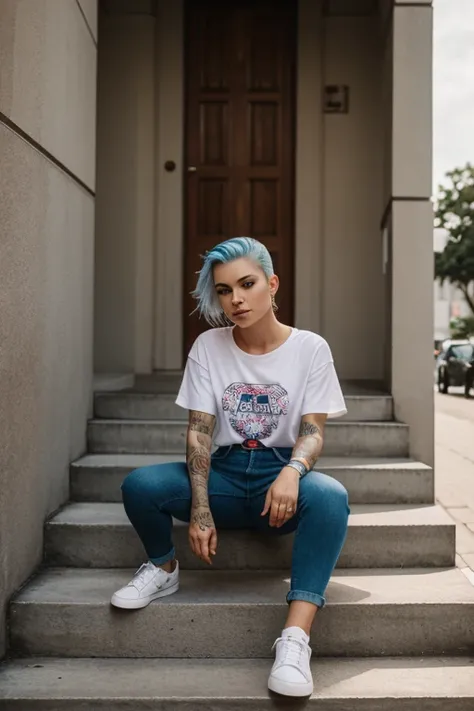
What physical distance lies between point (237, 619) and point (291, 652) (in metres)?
0.39

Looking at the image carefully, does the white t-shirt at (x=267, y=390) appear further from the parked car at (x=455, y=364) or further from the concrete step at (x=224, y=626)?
the parked car at (x=455, y=364)

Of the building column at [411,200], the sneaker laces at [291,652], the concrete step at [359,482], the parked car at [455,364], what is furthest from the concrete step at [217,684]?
the parked car at [455,364]

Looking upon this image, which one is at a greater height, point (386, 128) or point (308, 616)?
point (386, 128)

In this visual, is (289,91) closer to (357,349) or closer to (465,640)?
(357,349)

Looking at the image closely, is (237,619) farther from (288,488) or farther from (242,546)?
(288,488)

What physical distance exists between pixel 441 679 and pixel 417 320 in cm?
215

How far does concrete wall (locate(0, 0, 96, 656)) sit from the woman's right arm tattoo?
0.67 meters

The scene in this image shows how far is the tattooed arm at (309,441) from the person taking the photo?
2.56 meters

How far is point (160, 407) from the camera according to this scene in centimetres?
412

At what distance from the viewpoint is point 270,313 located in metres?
2.73

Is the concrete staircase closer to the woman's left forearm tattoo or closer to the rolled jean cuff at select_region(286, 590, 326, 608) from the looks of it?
the rolled jean cuff at select_region(286, 590, 326, 608)

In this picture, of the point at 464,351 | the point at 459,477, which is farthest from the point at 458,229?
the point at 459,477

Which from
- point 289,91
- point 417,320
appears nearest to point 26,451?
point 417,320

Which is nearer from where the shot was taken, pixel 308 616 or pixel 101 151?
pixel 308 616
